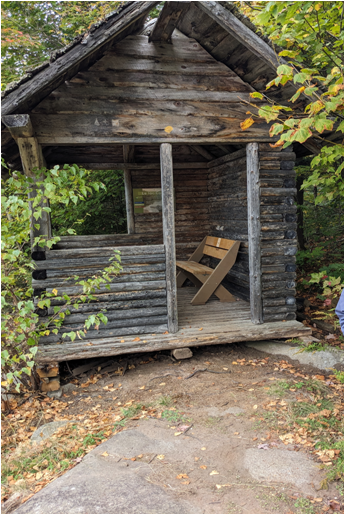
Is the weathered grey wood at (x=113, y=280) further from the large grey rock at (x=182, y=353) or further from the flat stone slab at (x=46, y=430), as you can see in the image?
the flat stone slab at (x=46, y=430)

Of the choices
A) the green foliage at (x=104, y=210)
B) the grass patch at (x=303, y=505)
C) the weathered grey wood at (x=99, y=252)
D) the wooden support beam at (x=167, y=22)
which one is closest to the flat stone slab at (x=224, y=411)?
the grass patch at (x=303, y=505)

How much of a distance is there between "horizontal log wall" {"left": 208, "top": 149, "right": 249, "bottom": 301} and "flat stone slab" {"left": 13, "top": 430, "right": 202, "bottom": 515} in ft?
15.0

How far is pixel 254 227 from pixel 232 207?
6.63 feet

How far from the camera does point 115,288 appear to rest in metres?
5.73

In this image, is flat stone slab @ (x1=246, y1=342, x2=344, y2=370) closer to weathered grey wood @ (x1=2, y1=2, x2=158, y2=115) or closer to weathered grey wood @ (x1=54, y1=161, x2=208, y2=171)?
weathered grey wood @ (x1=54, y1=161, x2=208, y2=171)

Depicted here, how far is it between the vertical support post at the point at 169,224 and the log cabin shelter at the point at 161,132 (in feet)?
0.05

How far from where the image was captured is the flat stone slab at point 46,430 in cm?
417

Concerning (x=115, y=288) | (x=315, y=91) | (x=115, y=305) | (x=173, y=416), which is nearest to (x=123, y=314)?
(x=115, y=305)

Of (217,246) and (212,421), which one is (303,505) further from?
(217,246)

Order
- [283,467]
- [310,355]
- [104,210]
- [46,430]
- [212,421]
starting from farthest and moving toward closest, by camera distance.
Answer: [104,210] < [310,355] < [212,421] < [46,430] < [283,467]

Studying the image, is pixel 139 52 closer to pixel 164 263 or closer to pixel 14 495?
pixel 164 263

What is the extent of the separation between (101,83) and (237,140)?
211 centimetres

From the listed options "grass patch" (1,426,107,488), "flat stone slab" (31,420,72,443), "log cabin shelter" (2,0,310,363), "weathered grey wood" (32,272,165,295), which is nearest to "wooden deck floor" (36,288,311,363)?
"log cabin shelter" (2,0,310,363)

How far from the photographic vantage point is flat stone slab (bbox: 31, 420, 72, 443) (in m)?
4.17
